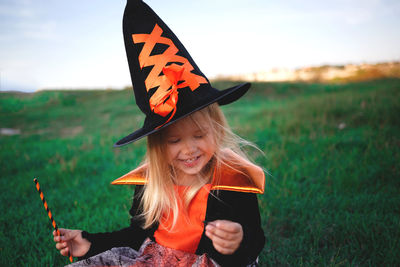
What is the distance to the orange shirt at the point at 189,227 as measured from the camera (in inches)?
60.3

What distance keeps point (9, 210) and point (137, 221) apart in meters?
2.04

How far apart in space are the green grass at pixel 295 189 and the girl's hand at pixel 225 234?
3.18 ft

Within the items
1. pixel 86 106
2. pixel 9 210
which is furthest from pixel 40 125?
pixel 9 210

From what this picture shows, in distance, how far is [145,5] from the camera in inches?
52.8

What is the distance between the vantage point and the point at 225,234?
1136 millimetres

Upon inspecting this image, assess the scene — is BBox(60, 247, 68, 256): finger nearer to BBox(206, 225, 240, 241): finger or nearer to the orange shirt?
the orange shirt

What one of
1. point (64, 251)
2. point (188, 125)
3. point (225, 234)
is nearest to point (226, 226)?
point (225, 234)

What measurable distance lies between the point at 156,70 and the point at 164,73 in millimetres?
110

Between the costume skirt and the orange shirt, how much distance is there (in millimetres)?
42

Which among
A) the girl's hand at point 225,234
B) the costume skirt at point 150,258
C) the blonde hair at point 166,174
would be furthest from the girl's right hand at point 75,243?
the girl's hand at point 225,234

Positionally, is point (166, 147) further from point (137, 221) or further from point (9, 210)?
point (9, 210)

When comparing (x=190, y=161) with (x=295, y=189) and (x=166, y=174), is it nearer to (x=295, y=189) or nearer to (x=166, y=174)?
(x=166, y=174)

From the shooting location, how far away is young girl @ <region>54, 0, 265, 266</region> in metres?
1.27

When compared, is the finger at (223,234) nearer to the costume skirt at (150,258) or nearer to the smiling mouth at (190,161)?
the costume skirt at (150,258)
